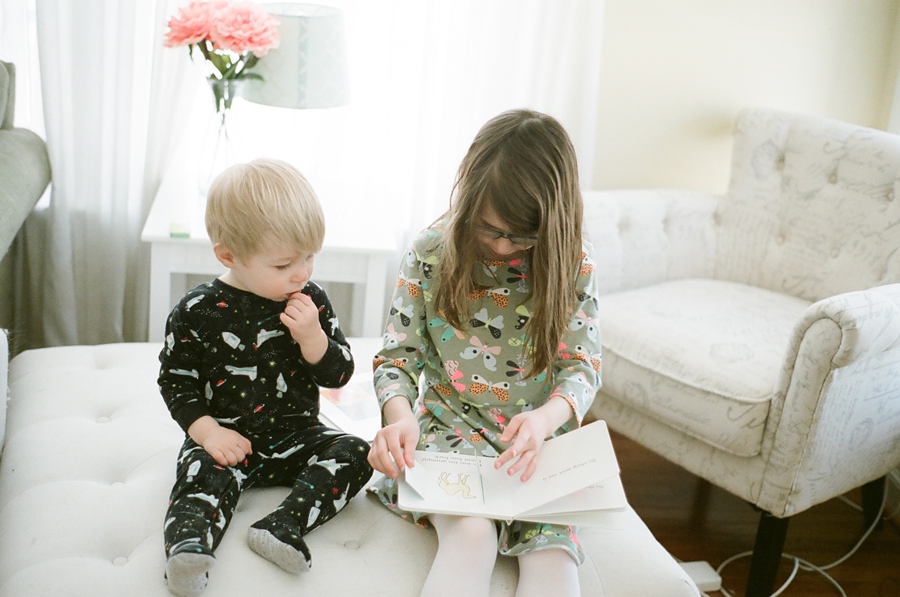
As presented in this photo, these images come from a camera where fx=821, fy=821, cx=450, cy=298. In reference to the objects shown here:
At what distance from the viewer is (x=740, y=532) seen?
1.98 meters

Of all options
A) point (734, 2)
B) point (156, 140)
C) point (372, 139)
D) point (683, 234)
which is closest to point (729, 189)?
point (683, 234)

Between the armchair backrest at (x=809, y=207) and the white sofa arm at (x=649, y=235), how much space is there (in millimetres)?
65

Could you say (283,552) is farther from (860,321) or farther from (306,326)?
(860,321)

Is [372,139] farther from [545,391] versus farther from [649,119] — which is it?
[545,391]

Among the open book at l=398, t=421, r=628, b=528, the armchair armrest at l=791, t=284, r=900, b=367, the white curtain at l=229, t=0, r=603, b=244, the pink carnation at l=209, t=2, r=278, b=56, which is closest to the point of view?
the open book at l=398, t=421, r=628, b=528

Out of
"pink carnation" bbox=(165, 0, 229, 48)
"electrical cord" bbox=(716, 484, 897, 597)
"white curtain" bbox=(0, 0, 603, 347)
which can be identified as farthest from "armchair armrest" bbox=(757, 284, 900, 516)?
"pink carnation" bbox=(165, 0, 229, 48)

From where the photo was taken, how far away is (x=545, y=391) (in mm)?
1354

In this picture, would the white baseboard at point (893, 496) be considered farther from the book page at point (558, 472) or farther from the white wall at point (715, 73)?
the book page at point (558, 472)

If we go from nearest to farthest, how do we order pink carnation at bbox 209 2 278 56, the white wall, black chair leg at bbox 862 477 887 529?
pink carnation at bbox 209 2 278 56, black chair leg at bbox 862 477 887 529, the white wall

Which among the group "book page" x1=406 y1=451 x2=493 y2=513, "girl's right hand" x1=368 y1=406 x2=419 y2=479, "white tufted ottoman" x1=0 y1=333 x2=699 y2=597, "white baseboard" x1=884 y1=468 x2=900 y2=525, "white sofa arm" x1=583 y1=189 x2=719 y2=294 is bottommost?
"white baseboard" x1=884 y1=468 x2=900 y2=525

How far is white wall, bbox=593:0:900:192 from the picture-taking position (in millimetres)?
2510

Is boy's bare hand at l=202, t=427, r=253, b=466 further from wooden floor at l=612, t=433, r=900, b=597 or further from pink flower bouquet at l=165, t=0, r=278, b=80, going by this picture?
wooden floor at l=612, t=433, r=900, b=597

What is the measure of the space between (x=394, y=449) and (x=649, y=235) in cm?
130

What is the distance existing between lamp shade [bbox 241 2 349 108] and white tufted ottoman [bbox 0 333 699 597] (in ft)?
2.66
